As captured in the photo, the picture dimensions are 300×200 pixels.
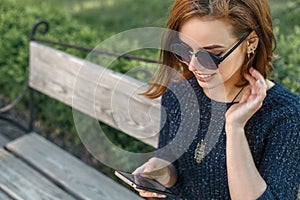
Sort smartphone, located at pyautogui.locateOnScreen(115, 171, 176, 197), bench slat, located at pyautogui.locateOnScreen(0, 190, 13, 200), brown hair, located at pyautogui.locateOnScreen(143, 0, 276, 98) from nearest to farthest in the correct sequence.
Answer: brown hair, located at pyautogui.locateOnScreen(143, 0, 276, 98) → smartphone, located at pyautogui.locateOnScreen(115, 171, 176, 197) → bench slat, located at pyautogui.locateOnScreen(0, 190, 13, 200)

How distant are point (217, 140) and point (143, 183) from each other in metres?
0.32

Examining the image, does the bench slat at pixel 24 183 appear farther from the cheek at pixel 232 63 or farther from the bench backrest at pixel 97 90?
the cheek at pixel 232 63

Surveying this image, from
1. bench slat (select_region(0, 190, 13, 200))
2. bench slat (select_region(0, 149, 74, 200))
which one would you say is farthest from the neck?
bench slat (select_region(0, 190, 13, 200))

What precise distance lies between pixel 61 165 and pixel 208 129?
1.16 meters

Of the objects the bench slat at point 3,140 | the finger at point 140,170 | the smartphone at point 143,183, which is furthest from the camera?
the bench slat at point 3,140

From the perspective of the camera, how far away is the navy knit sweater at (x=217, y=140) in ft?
5.39

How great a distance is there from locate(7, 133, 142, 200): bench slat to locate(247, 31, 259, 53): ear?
1123 mm

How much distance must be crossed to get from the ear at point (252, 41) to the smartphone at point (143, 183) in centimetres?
62

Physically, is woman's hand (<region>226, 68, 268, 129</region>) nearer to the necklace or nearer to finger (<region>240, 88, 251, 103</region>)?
finger (<region>240, 88, 251, 103</region>)

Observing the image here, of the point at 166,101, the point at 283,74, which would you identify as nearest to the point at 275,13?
the point at 283,74

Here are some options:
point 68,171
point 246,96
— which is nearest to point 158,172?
point 246,96

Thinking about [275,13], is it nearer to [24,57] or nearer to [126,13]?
[24,57]

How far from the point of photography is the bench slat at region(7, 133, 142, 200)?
2.49 meters

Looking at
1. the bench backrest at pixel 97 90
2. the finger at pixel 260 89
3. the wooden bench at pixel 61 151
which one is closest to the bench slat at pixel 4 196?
the wooden bench at pixel 61 151
